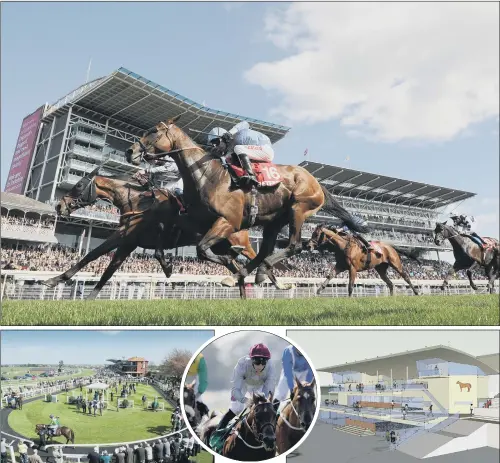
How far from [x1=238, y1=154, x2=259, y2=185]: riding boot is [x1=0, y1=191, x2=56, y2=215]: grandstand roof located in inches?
319

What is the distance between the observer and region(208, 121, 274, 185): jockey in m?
5.25

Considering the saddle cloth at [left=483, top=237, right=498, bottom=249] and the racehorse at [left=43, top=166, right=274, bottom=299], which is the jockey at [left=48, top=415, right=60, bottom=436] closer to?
the racehorse at [left=43, top=166, right=274, bottom=299]

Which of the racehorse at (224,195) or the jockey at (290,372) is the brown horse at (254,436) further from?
the racehorse at (224,195)

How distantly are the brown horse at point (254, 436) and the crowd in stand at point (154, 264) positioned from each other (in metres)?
5.09

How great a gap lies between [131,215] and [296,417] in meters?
4.18

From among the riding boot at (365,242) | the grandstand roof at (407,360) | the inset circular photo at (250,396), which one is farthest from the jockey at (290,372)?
the riding boot at (365,242)

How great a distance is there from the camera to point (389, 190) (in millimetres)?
15008

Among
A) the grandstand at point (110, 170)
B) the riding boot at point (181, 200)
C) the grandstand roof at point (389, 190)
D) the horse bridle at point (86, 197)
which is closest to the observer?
the riding boot at point (181, 200)

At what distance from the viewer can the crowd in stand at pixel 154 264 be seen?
361 inches

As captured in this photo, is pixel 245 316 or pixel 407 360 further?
pixel 245 316

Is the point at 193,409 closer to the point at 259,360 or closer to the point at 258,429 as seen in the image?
→ the point at 258,429

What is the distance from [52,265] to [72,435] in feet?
23.1

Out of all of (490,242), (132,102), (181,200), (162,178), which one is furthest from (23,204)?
(490,242)

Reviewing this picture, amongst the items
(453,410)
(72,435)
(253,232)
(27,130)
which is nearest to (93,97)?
(27,130)
